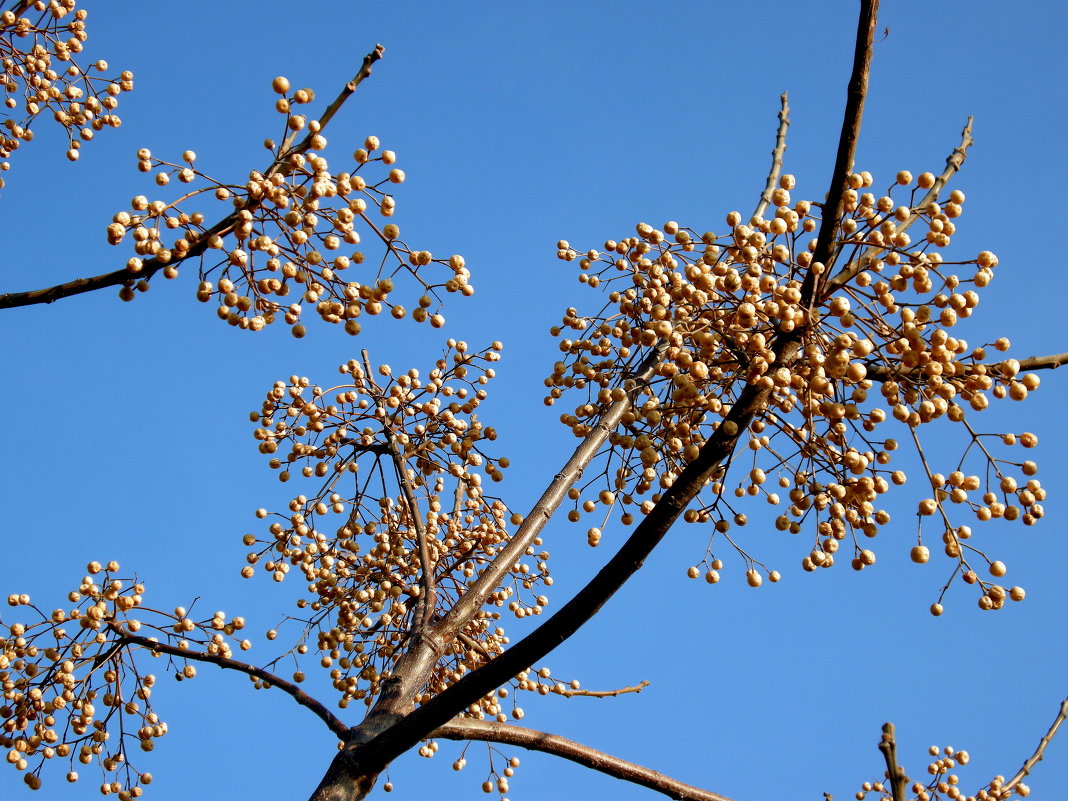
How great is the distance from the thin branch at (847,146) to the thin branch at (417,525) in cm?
268

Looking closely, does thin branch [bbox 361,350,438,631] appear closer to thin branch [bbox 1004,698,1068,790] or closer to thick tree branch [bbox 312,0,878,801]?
thick tree branch [bbox 312,0,878,801]

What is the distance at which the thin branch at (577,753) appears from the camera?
4250 mm

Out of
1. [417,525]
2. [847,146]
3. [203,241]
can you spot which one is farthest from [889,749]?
[203,241]

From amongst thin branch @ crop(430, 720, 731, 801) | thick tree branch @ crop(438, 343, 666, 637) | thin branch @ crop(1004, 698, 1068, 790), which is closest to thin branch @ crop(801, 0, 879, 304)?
thick tree branch @ crop(438, 343, 666, 637)

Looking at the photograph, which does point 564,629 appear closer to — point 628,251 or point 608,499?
point 608,499

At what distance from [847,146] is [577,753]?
122 inches

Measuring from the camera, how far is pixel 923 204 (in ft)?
10.3

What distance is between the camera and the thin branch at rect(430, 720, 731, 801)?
13.9 ft

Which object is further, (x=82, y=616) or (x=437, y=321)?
(x=82, y=616)

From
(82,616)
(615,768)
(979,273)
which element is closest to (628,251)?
(979,273)

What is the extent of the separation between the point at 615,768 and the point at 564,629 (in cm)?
173

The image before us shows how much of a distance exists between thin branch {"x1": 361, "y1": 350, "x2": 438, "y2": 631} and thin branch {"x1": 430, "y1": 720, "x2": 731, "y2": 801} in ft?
1.76

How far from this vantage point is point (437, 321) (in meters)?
4.01

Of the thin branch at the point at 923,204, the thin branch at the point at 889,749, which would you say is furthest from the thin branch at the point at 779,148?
the thin branch at the point at 889,749
